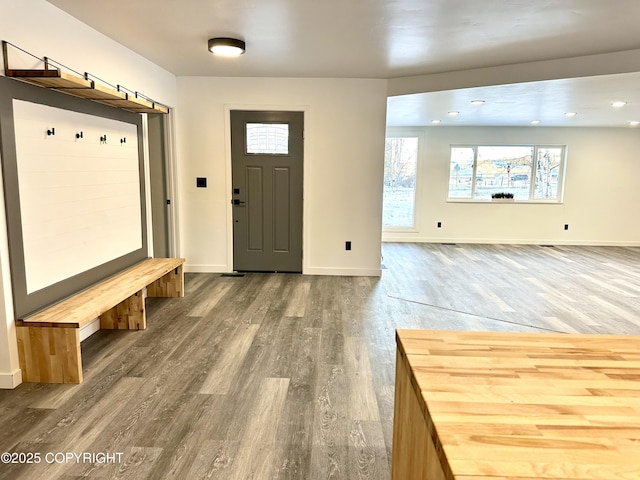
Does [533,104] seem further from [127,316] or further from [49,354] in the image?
[49,354]

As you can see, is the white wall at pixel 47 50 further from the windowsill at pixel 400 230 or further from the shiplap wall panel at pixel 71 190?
the windowsill at pixel 400 230

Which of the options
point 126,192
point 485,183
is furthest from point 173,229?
point 485,183

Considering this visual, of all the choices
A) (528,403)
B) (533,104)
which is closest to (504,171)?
(533,104)

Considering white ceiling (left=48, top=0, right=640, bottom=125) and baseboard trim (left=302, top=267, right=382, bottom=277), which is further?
baseboard trim (left=302, top=267, right=382, bottom=277)

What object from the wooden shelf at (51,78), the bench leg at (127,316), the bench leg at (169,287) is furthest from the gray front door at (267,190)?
the wooden shelf at (51,78)

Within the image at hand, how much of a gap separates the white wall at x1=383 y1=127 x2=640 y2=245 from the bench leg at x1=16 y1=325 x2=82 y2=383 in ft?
22.3

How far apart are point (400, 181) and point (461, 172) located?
1.21m

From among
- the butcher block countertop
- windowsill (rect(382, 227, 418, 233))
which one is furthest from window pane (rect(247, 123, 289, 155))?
the butcher block countertop

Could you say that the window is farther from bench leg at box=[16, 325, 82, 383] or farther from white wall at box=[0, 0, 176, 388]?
bench leg at box=[16, 325, 82, 383]

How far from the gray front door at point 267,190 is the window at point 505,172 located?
4.25m

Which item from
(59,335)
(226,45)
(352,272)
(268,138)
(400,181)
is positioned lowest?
(352,272)

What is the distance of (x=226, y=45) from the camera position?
3.57 metres

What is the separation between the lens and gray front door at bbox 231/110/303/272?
527cm

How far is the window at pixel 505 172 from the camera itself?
27.2ft
